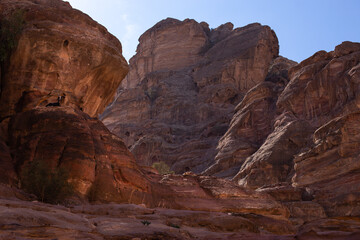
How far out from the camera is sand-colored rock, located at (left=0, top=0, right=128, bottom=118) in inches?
1005

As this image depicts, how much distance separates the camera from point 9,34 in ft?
84.2

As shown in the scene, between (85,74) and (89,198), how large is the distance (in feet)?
42.9

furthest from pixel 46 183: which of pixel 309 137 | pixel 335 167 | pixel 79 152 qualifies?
pixel 309 137

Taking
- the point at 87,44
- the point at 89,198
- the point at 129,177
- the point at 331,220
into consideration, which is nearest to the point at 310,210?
the point at 129,177

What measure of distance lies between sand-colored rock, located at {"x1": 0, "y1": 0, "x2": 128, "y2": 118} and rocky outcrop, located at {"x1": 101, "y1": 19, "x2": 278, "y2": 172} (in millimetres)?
27956

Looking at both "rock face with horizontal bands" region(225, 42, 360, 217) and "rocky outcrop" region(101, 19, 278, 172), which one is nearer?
"rock face with horizontal bands" region(225, 42, 360, 217)

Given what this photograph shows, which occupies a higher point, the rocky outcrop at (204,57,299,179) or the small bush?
the small bush

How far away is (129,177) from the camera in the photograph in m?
20.0

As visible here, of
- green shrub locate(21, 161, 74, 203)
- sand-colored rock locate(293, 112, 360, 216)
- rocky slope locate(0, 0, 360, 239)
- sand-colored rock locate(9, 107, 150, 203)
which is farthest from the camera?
sand-colored rock locate(293, 112, 360, 216)

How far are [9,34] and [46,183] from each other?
14227 mm

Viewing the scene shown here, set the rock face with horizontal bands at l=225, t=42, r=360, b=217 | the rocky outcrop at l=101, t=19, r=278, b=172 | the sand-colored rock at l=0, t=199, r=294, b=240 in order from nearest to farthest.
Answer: the sand-colored rock at l=0, t=199, r=294, b=240
the rock face with horizontal bands at l=225, t=42, r=360, b=217
the rocky outcrop at l=101, t=19, r=278, b=172

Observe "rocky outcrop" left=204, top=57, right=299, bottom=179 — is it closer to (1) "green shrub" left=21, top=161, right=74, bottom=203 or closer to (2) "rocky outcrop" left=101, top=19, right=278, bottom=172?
(2) "rocky outcrop" left=101, top=19, right=278, bottom=172

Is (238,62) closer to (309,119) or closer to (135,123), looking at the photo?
(135,123)

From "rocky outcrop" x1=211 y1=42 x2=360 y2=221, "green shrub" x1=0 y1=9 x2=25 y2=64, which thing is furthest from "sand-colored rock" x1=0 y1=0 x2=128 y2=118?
"rocky outcrop" x1=211 y1=42 x2=360 y2=221
